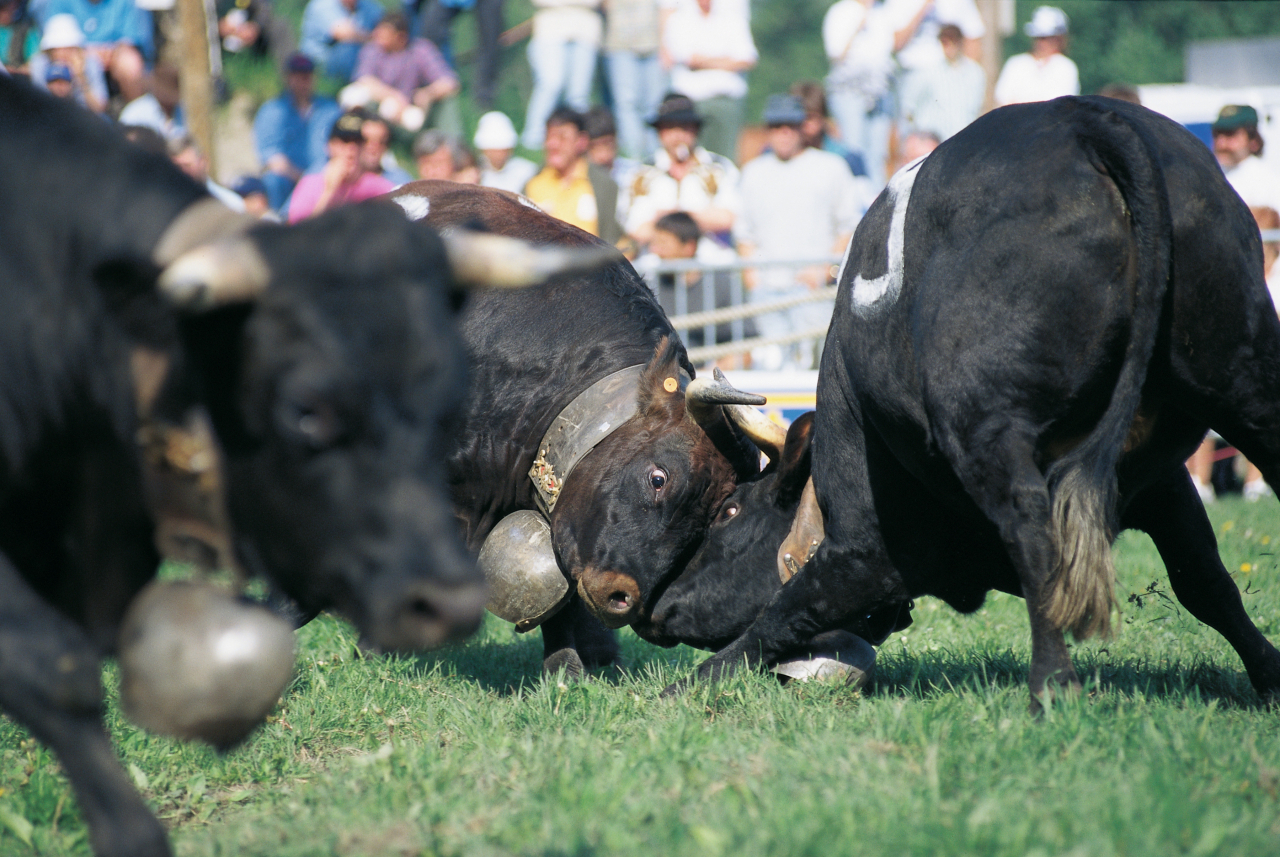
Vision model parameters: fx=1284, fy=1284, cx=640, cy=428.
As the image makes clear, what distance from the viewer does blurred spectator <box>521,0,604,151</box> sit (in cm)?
1183

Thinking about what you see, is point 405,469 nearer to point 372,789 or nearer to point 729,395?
point 372,789

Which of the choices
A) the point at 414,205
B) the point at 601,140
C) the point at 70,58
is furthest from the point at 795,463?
the point at 70,58

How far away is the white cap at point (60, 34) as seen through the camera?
10789mm

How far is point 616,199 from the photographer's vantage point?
364 inches

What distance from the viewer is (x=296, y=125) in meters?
11.7

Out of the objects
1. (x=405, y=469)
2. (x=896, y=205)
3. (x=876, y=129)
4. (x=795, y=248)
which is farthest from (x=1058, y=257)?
(x=876, y=129)

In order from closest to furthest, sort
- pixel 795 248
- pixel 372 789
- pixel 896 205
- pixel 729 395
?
pixel 372 789 → pixel 896 205 → pixel 729 395 → pixel 795 248

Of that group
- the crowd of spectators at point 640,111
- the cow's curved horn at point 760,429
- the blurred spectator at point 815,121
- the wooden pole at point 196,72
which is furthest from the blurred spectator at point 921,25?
the cow's curved horn at point 760,429

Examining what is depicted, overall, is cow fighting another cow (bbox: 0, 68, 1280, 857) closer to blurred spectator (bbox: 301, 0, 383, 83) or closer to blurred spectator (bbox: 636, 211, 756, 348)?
blurred spectator (bbox: 636, 211, 756, 348)

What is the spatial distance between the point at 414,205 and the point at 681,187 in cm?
397

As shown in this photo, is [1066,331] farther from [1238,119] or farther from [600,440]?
[1238,119]

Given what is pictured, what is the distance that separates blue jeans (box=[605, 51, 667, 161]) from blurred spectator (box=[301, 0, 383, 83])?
2.51m

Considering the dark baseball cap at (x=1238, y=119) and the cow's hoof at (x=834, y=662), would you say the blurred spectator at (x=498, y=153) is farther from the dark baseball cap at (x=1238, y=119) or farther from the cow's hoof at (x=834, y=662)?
the cow's hoof at (x=834, y=662)

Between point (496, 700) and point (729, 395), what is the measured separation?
4.49ft
